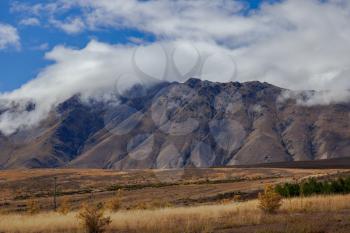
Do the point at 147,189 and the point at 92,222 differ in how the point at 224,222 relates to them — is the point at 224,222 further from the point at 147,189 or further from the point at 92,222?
the point at 147,189

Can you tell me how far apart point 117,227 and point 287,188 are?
1851cm

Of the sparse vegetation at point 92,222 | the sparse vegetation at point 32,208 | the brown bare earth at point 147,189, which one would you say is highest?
the sparse vegetation at point 92,222

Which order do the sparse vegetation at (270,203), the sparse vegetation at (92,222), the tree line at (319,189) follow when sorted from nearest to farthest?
1. the sparse vegetation at (92,222)
2. the sparse vegetation at (270,203)
3. the tree line at (319,189)

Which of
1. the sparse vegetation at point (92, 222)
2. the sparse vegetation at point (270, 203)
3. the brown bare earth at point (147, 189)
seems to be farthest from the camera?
the brown bare earth at point (147, 189)

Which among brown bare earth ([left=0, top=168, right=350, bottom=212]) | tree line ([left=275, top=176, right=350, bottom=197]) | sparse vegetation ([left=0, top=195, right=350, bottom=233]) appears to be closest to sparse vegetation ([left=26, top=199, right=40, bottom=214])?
brown bare earth ([left=0, top=168, right=350, bottom=212])

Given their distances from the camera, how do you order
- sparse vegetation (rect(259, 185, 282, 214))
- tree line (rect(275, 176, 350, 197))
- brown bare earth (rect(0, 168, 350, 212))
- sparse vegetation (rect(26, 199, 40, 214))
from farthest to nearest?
brown bare earth (rect(0, 168, 350, 212)), sparse vegetation (rect(26, 199, 40, 214)), tree line (rect(275, 176, 350, 197)), sparse vegetation (rect(259, 185, 282, 214))

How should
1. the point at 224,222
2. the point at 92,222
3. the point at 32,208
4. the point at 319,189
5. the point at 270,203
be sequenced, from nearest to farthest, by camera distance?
1. the point at 92,222
2. the point at 224,222
3. the point at 270,203
4. the point at 319,189
5. the point at 32,208

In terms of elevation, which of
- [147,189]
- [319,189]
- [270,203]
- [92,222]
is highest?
[92,222]

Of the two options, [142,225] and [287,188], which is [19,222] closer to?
[142,225]

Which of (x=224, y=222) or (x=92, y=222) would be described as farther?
(x=224, y=222)

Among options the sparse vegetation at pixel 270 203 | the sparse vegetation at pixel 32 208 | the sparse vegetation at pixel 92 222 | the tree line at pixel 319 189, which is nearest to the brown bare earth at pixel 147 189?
the sparse vegetation at pixel 32 208

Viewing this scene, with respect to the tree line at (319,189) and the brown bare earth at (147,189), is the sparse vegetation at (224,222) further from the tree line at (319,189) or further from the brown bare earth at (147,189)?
the brown bare earth at (147,189)

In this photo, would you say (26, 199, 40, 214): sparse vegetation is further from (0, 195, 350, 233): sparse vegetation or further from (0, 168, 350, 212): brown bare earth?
(0, 195, 350, 233): sparse vegetation

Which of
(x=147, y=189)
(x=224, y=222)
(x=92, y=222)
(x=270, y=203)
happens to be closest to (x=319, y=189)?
(x=270, y=203)
